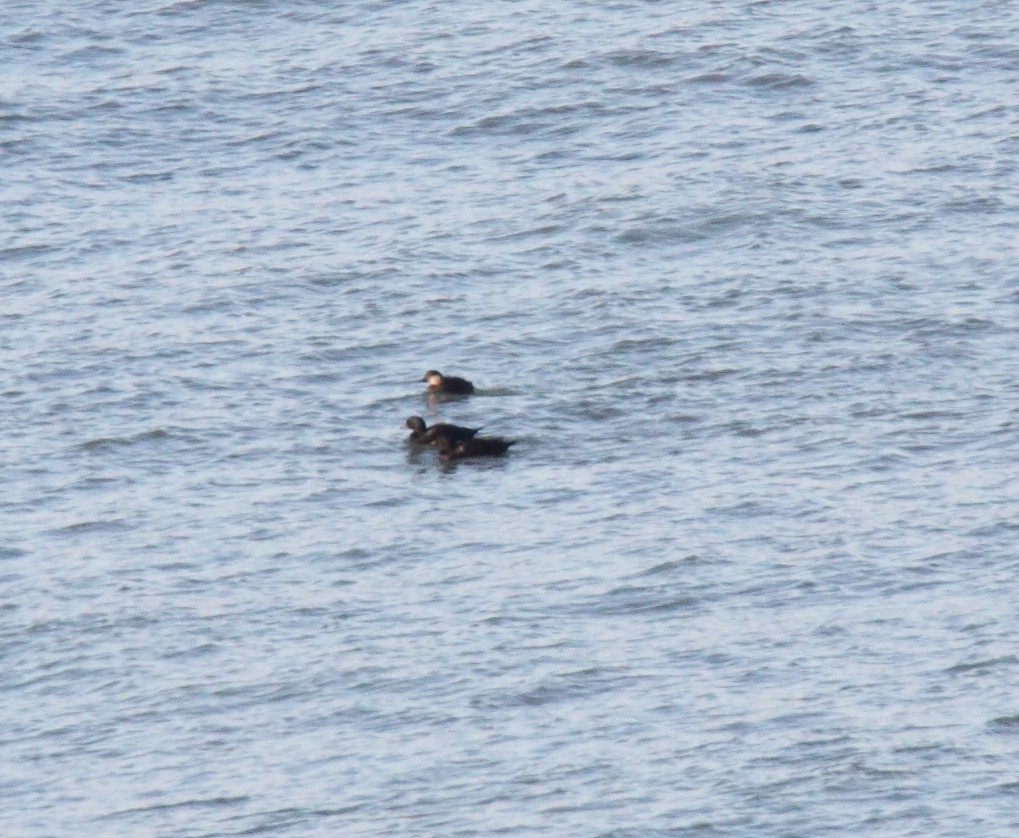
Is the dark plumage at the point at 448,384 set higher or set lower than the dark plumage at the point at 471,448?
higher

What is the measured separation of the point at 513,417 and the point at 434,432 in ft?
4.10

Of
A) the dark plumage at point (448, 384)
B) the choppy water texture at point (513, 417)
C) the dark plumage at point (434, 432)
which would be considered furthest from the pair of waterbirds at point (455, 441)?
the dark plumage at point (448, 384)

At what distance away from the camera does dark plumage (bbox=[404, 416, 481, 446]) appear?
22.9 m

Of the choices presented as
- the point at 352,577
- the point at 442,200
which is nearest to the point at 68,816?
the point at 352,577

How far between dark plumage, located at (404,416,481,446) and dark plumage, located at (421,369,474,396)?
627 millimetres

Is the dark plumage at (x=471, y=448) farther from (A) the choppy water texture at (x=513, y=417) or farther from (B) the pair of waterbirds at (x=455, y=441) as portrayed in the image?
(A) the choppy water texture at (x=513, y=417)

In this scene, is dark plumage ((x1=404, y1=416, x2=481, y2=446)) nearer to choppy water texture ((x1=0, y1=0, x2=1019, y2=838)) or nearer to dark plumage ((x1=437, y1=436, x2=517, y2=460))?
dark plumage ((x1=437, y1=436, x2=517, y2=460))

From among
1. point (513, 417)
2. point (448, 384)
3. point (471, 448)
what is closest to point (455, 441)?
point (471, 448)

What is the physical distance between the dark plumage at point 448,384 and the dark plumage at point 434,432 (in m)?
0.63

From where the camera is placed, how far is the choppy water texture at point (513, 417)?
1672cm

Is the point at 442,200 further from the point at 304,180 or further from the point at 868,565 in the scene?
the point at 868,565

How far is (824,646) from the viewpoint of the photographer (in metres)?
17.9

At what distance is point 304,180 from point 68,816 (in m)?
15.6

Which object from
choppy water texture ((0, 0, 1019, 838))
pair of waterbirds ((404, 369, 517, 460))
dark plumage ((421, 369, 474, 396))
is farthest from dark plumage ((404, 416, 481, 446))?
dark plumage ((421, 369, 474, 396))
